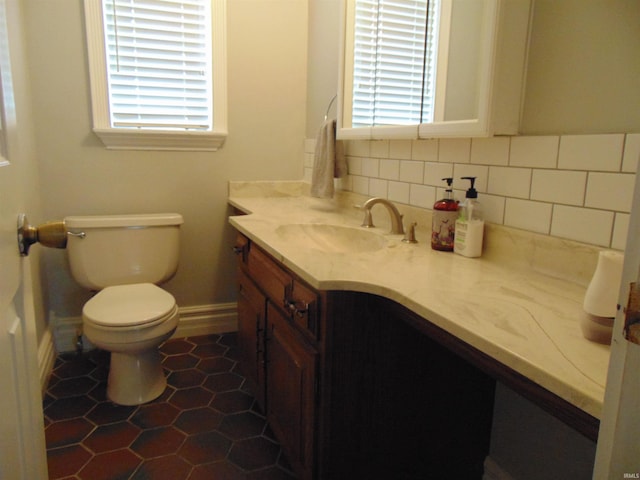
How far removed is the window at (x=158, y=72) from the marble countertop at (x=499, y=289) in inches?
38.7

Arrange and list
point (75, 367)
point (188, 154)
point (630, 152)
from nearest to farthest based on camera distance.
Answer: point (630, 152) < point (75, 367) < point (188, 154)

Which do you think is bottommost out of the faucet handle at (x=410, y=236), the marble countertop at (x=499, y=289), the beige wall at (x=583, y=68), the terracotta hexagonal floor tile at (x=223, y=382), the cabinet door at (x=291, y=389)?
the terracotta hexagonal floor tile at (x=223, y=382)

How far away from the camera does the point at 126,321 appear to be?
5.99ft

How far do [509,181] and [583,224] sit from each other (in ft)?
0.83

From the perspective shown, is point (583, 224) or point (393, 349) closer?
point (583, 224)

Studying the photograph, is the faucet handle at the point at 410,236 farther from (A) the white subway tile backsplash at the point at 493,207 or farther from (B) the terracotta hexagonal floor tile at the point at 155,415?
(B) the terracotta hexagonal floor tile at the point at 155,415

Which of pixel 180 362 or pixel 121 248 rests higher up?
pixel 121 248

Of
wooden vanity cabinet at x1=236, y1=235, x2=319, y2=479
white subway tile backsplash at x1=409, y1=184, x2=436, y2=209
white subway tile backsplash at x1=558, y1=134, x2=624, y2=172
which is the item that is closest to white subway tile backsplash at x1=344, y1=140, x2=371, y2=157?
white subway tile backsplash at x1=409, y1=184, x2=436, y2=209

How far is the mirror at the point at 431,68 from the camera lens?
119cm

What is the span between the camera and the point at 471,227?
132 centimetres

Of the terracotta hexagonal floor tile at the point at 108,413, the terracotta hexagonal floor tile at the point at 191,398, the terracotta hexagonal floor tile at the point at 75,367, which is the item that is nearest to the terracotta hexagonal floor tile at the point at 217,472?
the terracotta hexagonal floor tile at the point at 191,398

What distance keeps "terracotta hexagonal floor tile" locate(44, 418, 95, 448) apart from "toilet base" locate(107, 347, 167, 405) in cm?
17

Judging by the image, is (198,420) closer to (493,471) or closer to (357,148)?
(493,471)

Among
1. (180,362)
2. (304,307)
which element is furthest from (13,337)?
(180,362)
